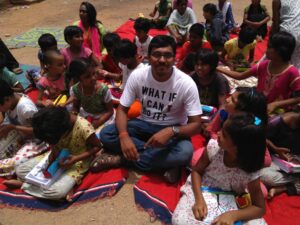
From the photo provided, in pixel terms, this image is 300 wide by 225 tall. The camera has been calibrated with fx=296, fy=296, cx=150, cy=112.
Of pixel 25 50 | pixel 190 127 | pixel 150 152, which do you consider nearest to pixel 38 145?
pixel 150 152

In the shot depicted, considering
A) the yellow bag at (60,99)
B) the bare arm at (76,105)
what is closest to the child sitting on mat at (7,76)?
the yellow bag at (60,99)

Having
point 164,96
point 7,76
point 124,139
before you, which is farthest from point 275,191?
point 7,76

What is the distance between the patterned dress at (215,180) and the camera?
1949 mm

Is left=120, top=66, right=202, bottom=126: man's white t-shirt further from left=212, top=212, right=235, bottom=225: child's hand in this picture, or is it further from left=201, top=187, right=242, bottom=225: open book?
left=212, top=212, right=235, bottom=225: child's hand

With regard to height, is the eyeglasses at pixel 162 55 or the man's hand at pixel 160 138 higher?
the eyeglasses at pixel 162 55

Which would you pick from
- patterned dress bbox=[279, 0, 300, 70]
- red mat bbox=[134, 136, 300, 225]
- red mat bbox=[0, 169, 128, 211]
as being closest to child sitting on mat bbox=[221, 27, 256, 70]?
patterned dress bbox=[279, 0, 300, 70]

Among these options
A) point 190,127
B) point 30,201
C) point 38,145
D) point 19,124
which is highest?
A: point 190,127

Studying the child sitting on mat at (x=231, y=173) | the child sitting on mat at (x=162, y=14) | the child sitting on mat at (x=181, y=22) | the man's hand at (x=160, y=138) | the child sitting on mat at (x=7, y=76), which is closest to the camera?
Result: the child sitting on mat at (x=231, y=173)

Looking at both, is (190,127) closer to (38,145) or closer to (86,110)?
(86,110)

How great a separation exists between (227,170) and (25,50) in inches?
197

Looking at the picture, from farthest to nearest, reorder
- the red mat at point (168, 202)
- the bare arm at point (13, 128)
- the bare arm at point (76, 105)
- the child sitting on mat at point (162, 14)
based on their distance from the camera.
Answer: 1. the child sitting on mat at point (162, 14)
2. the bare arm at point (76, 105)
3. the bare arm at point (13, 128)
4. the red mat at point (168, 202)

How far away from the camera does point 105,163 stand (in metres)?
2.69

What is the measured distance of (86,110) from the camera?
3199mm

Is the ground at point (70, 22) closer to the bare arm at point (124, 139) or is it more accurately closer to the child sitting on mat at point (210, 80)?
the bare arm at point (124, 139)
